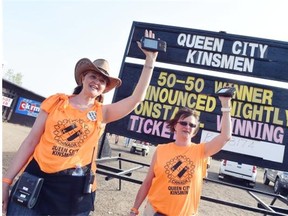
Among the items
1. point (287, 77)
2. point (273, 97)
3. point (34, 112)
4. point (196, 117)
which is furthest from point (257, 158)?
point (34, 112)

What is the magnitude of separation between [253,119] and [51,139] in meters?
4.06

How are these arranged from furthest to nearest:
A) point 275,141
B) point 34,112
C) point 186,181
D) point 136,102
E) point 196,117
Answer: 1. point 34,112
2. point 275,141
3. point 196,117
4. point 186,181
5. point 136,102

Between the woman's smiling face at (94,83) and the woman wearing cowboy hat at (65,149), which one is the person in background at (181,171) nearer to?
the woman wearing cowboy hat at (65,149)

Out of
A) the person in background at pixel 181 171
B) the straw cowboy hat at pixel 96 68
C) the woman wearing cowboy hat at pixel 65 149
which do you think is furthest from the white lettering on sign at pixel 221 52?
the woman wearing cowboy hat at pixel 65 149

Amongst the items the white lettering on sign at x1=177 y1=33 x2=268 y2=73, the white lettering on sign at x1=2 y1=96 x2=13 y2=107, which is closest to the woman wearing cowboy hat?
the white lettering on sign at x1=177 y1=33 x2=268 y2=73

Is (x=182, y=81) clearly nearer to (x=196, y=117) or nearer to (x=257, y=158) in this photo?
(x=257, y=158)

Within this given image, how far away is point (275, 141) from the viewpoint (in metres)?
4.78

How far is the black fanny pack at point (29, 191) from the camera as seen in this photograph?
6.17 ft

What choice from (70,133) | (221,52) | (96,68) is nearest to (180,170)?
(70,133)

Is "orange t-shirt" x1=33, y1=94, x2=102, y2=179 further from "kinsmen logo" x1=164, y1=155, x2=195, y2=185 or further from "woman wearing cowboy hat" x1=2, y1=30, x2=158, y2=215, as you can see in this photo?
"kinsmen logo" x1=164, y1=155, x2=195, y2=185

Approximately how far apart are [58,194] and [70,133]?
47 centimetres

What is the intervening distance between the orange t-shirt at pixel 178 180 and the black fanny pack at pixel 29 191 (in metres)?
1.10

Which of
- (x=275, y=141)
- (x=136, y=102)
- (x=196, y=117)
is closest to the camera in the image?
(x=136, y=102)

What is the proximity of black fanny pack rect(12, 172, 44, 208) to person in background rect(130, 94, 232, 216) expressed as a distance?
1101 millimetres
